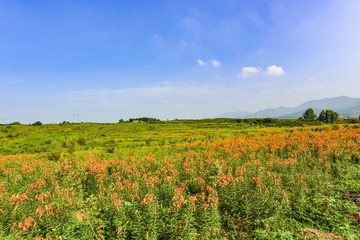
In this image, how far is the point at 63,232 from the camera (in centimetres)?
371

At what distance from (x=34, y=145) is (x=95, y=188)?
3158 centimetres

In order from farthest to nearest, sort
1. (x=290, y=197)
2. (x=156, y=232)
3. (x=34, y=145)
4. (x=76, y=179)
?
(x=34, y=145) → (x=76, y=179) → (x=290, y=197) → (x=156, y=232)

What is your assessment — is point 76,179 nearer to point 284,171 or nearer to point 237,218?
point 237,218

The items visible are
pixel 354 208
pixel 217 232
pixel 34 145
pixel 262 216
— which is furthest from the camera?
pixel 34 145

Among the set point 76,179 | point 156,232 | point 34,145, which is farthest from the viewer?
point 34,145

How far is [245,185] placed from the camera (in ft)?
17.7

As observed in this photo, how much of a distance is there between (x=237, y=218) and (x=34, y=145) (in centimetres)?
3727

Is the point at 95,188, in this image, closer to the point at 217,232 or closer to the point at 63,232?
the point at 63,232

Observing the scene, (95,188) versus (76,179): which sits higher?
(76,179)

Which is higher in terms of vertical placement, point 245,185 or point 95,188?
point 245,185

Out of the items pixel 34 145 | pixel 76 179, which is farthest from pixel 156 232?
pixel 34 145

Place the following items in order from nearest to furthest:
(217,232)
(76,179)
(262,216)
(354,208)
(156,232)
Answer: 1. (156,232)
2. (217,232)
3. (262,216)
4. (354,208)
5. (76,179)

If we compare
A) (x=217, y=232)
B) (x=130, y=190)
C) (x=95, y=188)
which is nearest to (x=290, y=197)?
(x=217, y=232)

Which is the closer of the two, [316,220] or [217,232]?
[217,232]
